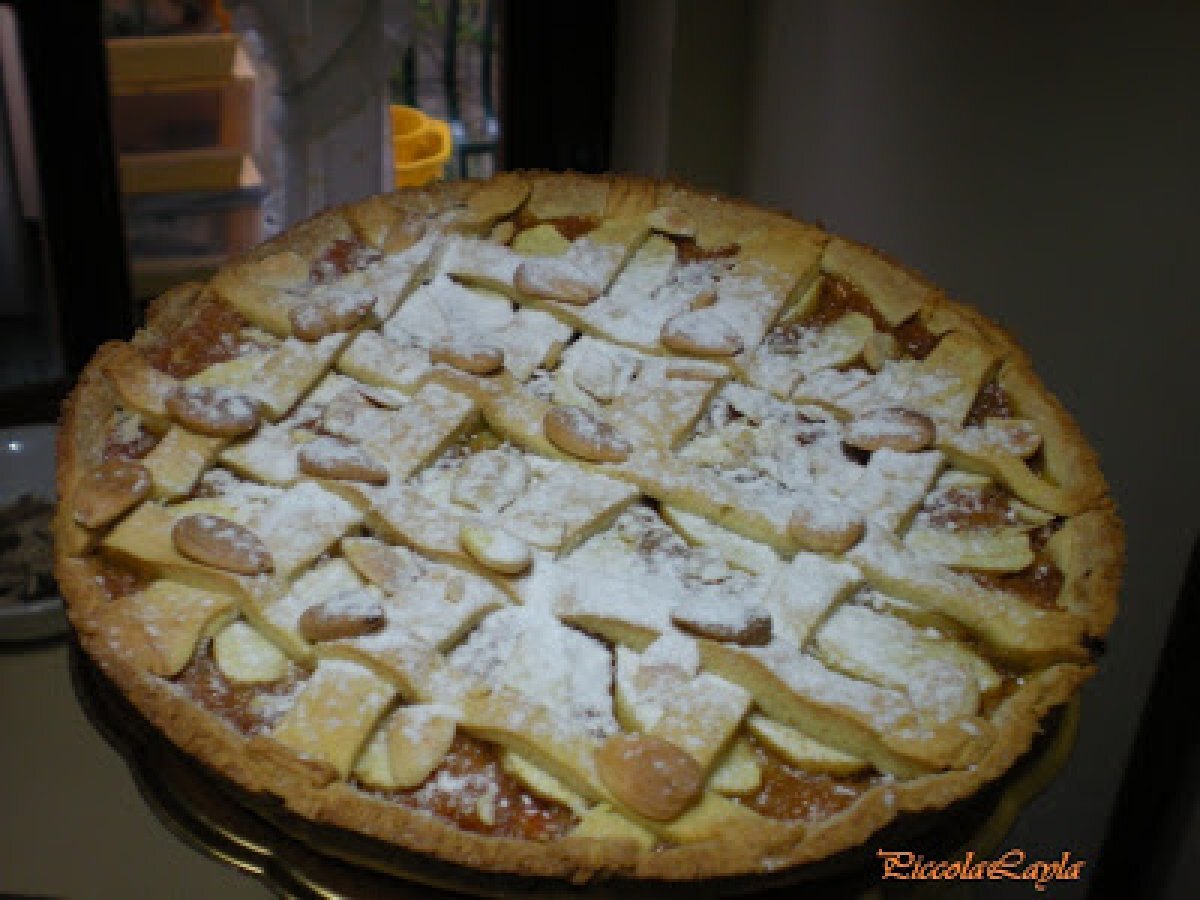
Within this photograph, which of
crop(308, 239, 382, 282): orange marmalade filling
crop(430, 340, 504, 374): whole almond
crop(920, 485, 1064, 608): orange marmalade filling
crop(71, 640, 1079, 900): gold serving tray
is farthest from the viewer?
crop(308, 239, 382, 282): orange marmalade filling

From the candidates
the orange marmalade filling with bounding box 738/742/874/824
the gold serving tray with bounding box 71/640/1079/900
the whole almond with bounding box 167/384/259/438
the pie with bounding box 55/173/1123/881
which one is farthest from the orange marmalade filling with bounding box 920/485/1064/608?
the whole almond with bounding box 167/384/259/438

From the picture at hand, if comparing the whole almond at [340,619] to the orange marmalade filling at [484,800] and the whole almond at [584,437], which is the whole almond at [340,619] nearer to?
the orange marmalade filling at [484,800]

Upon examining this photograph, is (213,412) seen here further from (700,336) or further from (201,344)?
(700,336)

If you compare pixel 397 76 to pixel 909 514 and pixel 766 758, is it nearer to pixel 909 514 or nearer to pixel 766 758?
pixel 909 514

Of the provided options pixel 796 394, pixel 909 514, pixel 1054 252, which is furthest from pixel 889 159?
pixel 909 514

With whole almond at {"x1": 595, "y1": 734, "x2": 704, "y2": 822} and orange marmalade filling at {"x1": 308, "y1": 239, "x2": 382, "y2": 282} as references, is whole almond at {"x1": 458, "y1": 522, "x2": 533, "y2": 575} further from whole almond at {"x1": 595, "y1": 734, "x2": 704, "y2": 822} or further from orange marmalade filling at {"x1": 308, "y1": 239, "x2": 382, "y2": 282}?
orange marmalade filling at {"x1": 308, "y1": 239, "x2": 382, "y2": 282}

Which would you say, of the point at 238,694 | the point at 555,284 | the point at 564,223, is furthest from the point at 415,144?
the point at 238,694

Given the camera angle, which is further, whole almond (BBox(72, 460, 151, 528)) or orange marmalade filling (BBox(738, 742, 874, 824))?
whole almond (BBox(72, 460, 151, 528))
